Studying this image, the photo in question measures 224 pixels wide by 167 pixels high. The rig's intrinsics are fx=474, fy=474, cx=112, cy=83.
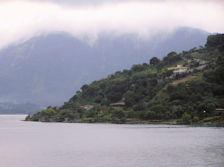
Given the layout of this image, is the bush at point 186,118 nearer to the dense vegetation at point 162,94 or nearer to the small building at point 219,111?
the dense vegetation at point 162,94

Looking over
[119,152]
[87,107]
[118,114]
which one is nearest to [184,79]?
[118,114]

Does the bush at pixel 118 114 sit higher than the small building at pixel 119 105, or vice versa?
the small building at pixel 119 105

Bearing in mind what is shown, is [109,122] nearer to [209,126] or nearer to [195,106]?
[195,106]

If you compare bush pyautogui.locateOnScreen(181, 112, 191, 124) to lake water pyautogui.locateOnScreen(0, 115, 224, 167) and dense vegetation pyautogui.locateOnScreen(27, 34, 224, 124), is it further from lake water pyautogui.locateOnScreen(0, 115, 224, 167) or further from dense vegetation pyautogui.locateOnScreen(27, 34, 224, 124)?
lake water pyautogui.locateOnScreen(0, 115, 224, 167)

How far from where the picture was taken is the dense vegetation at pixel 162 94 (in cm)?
11856

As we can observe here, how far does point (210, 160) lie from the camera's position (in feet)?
166

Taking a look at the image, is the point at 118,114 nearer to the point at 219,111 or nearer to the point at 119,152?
the point at 219,111

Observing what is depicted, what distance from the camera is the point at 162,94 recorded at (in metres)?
135

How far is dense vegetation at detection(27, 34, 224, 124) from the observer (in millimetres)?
118562

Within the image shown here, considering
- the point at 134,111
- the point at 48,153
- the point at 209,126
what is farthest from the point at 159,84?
the point at 48,153

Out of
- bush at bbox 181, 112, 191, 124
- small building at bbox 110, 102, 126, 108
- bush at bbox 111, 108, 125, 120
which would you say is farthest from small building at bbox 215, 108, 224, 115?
small building at bbox 110, 102, 126, 108

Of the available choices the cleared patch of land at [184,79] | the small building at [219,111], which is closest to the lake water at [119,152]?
the small building at [219,111]

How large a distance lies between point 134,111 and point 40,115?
53.3m

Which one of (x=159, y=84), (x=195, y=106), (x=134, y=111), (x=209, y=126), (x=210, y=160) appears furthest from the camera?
(x=159, y=84)
